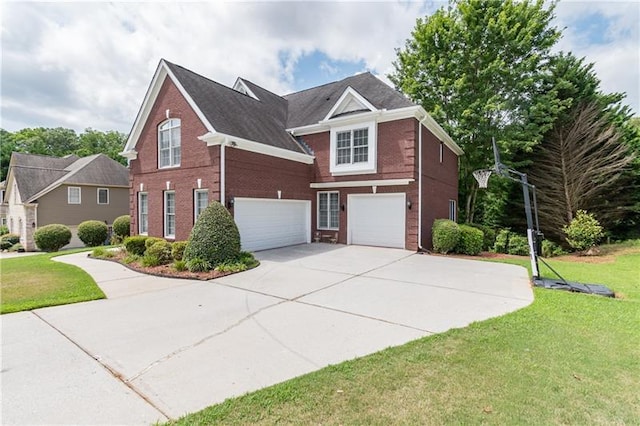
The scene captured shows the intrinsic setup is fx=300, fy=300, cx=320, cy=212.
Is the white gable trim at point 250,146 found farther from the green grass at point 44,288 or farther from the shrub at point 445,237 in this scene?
the shrub at point 445,237

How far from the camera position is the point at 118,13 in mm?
9359

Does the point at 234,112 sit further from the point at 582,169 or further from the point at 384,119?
the point at 582,169

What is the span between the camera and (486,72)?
673 inches

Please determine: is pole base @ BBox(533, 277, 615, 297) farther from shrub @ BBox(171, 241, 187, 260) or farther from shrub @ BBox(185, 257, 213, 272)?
shrub @ BBox(171, 241, 187, 260)

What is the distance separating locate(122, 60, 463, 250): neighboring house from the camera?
1201 centimetres

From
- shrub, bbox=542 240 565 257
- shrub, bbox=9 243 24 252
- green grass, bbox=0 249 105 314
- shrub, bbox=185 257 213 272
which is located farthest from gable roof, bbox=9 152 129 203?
shrub, bbox=542 240 565 257

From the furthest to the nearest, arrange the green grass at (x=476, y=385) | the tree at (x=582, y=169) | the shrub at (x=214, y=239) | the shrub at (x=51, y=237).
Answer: the shrub at (x=51, y=237)
the tree at (x=582, y=169)
the shrub at (x=214, y=239)
the green grass at (x=476, y=385)

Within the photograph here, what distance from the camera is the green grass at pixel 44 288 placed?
6.14 m

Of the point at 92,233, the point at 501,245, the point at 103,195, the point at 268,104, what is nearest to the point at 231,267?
the point at 268,104

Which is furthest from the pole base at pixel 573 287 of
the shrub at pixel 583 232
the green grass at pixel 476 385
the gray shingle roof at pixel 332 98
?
the shrub at pixel 583 232

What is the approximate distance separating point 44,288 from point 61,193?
931 inches

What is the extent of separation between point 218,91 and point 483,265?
13.4 metres

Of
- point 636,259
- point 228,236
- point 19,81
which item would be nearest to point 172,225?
point 228,236

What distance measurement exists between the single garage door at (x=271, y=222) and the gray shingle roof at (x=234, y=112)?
2651 millimetres
